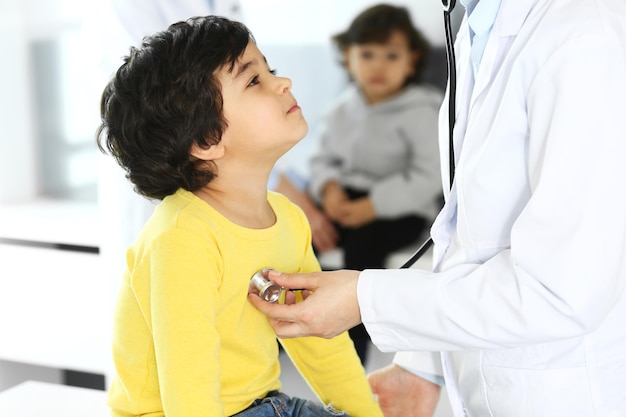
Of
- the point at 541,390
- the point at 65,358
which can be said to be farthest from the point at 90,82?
the point at 541,390

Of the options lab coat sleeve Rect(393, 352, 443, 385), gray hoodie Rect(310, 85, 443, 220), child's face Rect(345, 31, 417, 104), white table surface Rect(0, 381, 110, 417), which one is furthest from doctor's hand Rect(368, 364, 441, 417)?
child's face Rect(345, 31, 417, 104)

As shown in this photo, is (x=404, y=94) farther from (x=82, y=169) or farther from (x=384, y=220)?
(x=82, y=169)

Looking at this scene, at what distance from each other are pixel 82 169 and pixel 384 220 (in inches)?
47.0

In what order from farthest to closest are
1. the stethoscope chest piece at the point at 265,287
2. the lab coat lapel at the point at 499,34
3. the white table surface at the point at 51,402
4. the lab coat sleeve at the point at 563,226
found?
the white table surface at the point at 51,402 < the stethoscope chest piece at the point at 265,287 < the lab coat lapel at the point at 499,34 < the lab coat sleeve at the point at 563,226

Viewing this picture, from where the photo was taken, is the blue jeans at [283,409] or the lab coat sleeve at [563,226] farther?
the blue jeans at [283,409]

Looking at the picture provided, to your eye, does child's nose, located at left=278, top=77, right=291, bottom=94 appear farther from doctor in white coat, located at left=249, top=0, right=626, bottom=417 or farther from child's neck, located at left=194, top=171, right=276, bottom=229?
doctor in white coat, located at left=249, top=0, right=626, bottom=417

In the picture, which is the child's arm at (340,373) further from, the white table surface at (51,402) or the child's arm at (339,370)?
the white table surface at (51,402)

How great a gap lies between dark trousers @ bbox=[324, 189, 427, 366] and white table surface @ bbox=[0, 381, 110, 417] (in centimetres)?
150

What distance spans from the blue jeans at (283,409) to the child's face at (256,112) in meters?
0.38

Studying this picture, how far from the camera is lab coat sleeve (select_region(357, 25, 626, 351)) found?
1033 mm

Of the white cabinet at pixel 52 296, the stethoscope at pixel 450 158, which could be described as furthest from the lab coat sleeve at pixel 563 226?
the white cabinet at pixel 52 296

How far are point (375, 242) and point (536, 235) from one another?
2151 mm

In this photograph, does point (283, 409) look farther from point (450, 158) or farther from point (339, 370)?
point (450, 158)

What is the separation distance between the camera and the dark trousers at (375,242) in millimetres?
3189
